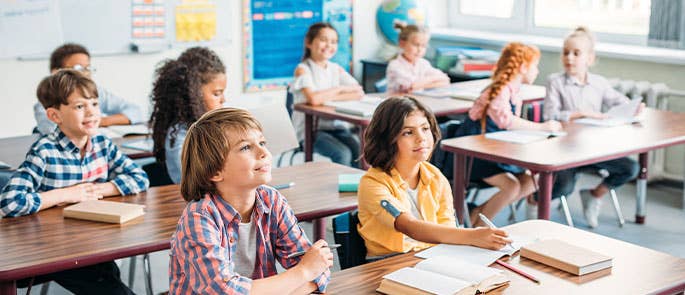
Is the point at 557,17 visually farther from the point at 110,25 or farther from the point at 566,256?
the point at 566,256

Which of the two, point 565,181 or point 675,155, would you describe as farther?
point 675,155

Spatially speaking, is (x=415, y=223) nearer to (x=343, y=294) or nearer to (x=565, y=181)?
(x=343, y=294)

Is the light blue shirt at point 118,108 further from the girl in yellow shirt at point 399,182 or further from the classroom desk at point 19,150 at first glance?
the girl in yellow shirt at point 399,182

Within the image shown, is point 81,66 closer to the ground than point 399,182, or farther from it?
farther from it

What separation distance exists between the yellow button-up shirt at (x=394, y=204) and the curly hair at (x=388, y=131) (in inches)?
1.3

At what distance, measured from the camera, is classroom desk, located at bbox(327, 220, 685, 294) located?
201 centimetres

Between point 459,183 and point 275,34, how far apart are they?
3028 mm

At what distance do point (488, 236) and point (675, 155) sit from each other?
12.0 ft

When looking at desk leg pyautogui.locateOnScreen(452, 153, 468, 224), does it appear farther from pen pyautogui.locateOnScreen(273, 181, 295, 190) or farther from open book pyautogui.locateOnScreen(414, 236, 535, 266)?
open book pyautogui.locateOnScreen(414, 236, 535, 266)

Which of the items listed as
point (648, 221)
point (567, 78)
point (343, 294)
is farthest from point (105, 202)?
point (648, 221)

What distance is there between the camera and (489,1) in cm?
724

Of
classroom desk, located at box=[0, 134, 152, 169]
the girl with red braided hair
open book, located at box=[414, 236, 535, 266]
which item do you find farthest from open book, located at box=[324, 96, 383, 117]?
open book, located at box=[414, 236, 535, 266]

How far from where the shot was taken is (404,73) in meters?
5.50

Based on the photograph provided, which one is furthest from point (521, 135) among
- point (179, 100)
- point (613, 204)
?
point (179, 100)
